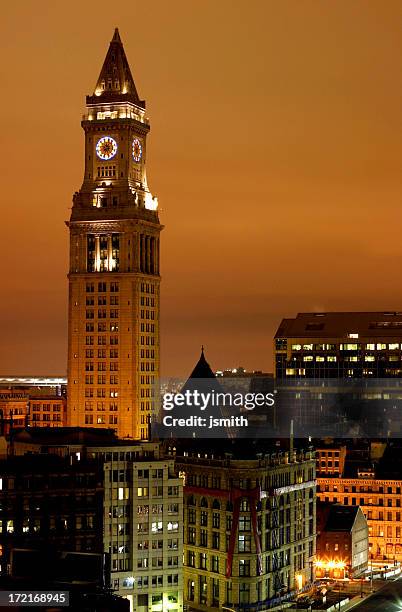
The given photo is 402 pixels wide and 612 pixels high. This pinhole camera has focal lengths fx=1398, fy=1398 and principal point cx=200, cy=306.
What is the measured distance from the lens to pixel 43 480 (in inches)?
6132

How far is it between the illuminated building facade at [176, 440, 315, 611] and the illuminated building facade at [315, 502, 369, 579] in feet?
38.3

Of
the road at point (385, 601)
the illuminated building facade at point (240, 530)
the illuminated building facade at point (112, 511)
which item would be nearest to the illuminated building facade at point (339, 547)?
the illuminated building facade at point (240, 530)

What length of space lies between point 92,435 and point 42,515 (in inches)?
1610

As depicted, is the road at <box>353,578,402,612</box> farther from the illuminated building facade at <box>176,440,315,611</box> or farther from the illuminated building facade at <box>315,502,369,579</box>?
the illuminated building facade at <box>315,502,369,579</box>

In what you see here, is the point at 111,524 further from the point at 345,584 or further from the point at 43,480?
the point at 345,584

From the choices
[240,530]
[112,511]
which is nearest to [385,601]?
[240,530]

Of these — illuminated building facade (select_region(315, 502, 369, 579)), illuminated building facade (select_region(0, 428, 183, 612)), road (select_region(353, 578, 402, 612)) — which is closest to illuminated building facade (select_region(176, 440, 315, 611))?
illuminated building facade (select_region(0, 428, 183, 612))

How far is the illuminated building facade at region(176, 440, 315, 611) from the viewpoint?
550 feet

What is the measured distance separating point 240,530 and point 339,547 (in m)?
29.4

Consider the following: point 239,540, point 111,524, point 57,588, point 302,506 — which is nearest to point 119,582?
point 111,524

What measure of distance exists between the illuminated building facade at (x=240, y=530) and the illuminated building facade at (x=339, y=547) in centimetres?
1167

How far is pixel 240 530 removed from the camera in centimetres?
16862

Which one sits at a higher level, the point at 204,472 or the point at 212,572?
the point at 204,472

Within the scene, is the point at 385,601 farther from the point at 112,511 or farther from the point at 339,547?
the point at 112,511
